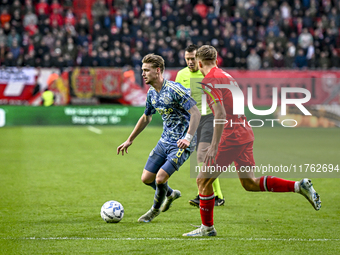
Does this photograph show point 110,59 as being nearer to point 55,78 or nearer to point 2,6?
point 55,78

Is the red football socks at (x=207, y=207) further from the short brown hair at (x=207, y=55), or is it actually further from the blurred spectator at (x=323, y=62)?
the blurred spectator at (x=323, y=62)

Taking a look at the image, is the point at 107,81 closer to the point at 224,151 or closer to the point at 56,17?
the point at 56,17

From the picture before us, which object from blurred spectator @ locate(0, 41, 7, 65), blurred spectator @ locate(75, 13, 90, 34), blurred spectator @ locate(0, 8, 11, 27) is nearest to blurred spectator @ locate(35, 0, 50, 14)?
blurred spectator @ locate(0, 8, 11, 27)

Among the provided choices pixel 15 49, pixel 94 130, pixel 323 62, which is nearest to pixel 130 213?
pixel 94 130

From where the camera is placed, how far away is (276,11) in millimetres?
24422

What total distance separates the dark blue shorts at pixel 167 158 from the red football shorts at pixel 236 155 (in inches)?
23.8

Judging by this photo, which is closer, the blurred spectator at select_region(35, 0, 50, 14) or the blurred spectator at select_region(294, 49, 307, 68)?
the blurred spectator at select_region(294, 49, 307, 68)

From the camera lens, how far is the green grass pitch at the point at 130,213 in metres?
4.98

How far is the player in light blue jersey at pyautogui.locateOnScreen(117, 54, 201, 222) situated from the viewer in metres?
5.86

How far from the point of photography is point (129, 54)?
21.2 metres

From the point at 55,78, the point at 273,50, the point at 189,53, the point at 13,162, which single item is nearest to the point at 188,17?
the point at 273,50

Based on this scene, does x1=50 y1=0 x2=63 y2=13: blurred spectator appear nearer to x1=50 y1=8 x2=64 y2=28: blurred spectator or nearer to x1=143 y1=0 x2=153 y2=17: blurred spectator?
x1=50 y1=8 x2=64 y2=28: blurred spectator

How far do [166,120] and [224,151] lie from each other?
0.93 m

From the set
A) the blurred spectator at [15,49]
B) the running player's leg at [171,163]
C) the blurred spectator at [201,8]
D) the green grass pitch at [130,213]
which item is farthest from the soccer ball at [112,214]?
the blurred spectator at [201,8]
